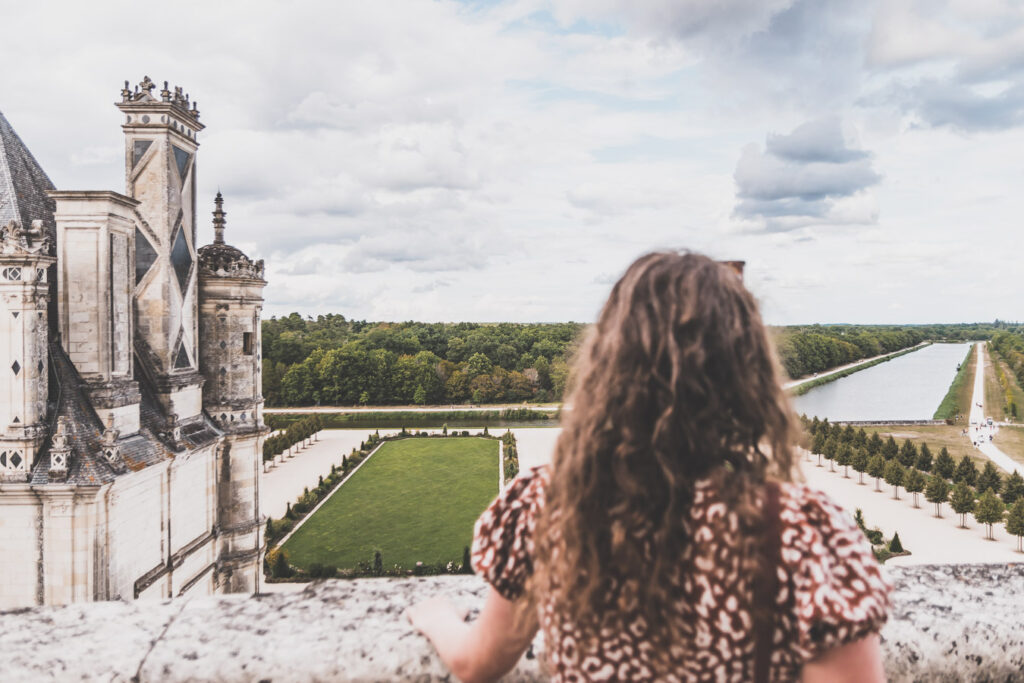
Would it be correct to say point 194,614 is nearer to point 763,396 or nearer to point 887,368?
point 763,396

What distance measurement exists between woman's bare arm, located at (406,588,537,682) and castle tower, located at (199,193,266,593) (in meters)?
10.5

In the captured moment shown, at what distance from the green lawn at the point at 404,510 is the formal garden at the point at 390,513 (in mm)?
24

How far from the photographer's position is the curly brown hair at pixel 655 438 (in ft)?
3.89

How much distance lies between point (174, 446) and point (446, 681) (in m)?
9.05

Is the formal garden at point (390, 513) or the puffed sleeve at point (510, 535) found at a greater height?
the puffed sleeve at point (510, 535)

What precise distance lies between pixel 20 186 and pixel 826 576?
34.1 ft

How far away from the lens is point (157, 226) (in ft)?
32.2

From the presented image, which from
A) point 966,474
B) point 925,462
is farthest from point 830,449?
point 966,474

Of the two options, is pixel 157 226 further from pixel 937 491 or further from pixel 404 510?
pixel 937 491

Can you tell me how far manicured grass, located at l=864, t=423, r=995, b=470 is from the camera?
3130 centimetres

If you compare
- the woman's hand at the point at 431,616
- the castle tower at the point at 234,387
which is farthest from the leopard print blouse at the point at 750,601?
the castle tower at the point at 234,387

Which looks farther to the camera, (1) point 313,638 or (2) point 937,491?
(2) point 937,491

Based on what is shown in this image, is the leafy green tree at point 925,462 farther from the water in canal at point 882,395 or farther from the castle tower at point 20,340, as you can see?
the castle tower at point 20,340

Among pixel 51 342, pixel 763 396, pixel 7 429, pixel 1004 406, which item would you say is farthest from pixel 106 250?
pixel 1004 406
